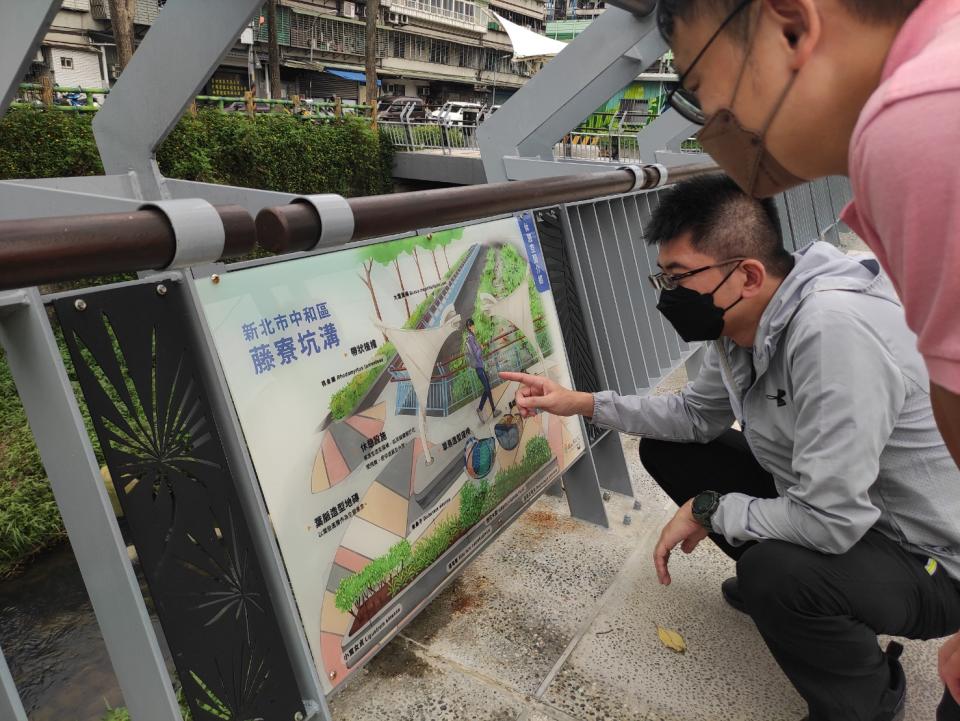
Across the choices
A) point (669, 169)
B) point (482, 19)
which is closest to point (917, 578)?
point (669, 169)

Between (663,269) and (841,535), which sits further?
(663,269)

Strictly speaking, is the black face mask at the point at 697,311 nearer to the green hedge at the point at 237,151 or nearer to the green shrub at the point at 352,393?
the green shrub at the point at 352,393

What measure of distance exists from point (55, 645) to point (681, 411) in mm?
3880

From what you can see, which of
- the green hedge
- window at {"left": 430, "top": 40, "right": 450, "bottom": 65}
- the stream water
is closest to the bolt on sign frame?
the stream water

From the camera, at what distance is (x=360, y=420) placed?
1.86m

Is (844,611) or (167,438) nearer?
(167,438)

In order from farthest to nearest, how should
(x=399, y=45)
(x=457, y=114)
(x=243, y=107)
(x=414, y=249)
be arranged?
(x=399, y=45) < (x=457, y=114) < (x=243, y=107) < (x=414, y=249)

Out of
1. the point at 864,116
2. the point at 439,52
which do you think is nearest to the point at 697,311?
the point at 864,116

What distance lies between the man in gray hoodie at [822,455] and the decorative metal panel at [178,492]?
4.11ft

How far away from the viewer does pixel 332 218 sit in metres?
1.63

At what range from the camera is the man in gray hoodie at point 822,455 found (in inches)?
68.1

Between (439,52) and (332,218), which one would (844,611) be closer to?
(332,218)

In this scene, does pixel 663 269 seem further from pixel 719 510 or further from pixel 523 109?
pixel 523 109

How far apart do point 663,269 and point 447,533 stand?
105 centimetres
